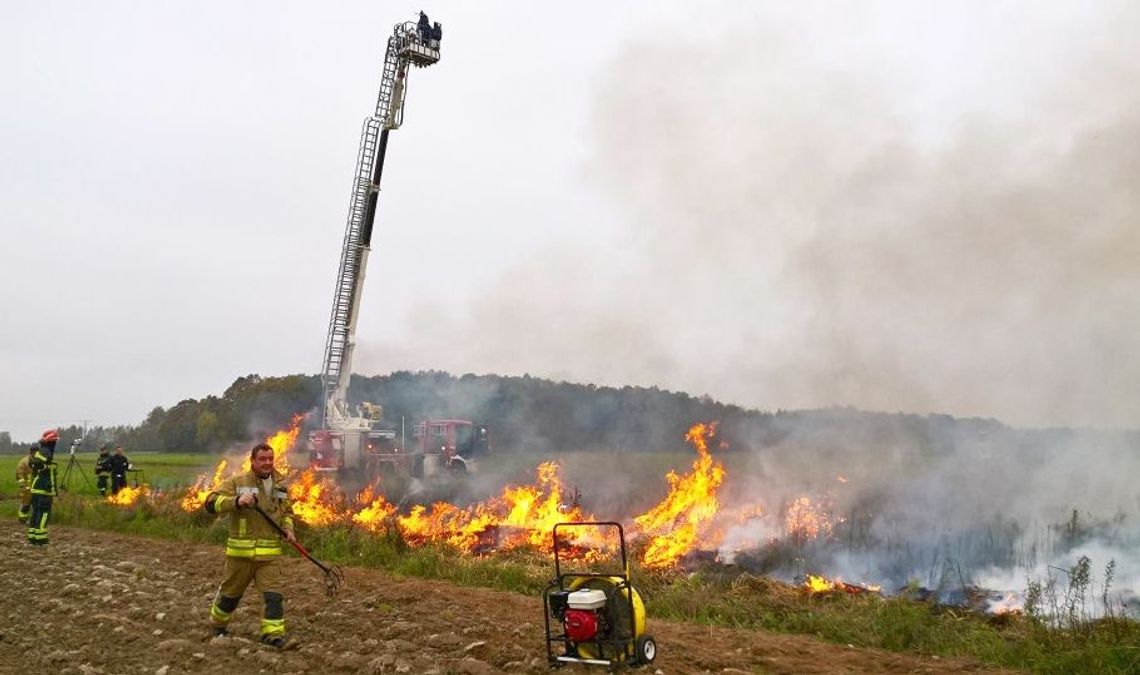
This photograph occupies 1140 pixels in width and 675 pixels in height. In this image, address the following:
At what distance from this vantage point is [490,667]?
6320 millimetres

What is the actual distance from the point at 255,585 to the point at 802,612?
5.88m

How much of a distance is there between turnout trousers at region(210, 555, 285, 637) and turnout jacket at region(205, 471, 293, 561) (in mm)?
115

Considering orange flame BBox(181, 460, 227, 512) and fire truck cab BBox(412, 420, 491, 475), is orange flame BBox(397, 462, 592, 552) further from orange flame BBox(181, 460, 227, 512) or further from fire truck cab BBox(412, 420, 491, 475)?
fire truck cab BBox(412, 420, 491, 475)

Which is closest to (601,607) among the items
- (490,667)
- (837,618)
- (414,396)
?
(490,667)

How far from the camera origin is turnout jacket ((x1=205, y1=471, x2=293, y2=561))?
705 cm

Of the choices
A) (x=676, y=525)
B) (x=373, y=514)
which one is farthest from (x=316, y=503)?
(x=676, y=525)

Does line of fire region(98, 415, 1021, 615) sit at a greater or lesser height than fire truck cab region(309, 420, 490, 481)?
lesser

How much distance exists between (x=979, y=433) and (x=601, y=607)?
1285 cm

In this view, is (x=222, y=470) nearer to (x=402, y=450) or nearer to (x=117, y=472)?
(x=117, y=472)

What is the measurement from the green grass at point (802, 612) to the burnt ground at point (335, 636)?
0.43 m

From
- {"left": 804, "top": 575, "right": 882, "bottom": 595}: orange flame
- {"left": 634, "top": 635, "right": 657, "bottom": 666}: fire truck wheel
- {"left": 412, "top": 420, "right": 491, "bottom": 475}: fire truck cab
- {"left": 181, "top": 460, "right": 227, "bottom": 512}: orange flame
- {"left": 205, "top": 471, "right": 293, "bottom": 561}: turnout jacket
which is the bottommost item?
{"left": 181, "top": 460, "right": 227, "bottom": 512}: orange flame

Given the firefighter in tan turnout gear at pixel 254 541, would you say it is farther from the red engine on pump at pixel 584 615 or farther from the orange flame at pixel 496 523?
the orange flame at pixel 496 523

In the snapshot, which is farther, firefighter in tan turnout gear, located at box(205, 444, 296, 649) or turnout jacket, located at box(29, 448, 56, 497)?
turnout jacket, located at box(29, 448, 56, 497)

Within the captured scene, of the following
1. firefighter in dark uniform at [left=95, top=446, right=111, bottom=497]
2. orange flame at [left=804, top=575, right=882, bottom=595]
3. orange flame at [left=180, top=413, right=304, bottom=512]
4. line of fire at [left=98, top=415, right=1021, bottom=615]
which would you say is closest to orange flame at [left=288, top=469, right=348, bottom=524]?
line of fire at [left=98, top=415, right=1021, bottom=615]
